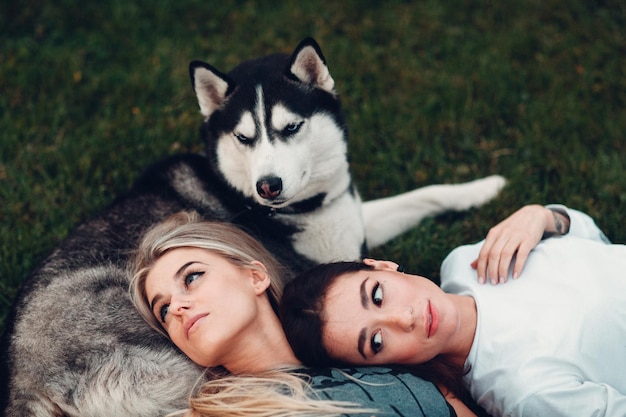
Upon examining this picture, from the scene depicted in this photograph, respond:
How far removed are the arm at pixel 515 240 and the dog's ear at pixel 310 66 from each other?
1268mm

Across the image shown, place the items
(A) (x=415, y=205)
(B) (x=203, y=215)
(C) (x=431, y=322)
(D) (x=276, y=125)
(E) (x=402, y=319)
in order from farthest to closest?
1. (A) (x=415, y=205)
2. (B) (x=203, y=215)
3. (D) (x=276, y=125)
4. (C) (x=431, y=322)
5. (E) (x=402, y=319)

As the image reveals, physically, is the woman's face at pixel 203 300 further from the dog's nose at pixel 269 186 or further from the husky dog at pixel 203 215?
the dog's nose at pixel 269 186

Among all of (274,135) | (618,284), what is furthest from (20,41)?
(618,284)

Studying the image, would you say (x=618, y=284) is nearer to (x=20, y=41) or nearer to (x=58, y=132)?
(x=58, y=132)

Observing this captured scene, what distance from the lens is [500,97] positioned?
514cm

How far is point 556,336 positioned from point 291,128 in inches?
68.1

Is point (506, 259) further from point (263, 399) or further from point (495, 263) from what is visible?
point (263, 399)

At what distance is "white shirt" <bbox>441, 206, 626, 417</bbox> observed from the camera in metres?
2.60

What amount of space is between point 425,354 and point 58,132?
3622 millimetres

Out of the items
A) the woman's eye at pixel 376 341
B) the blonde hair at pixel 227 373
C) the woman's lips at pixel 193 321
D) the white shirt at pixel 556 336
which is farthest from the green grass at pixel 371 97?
the woman's lips at pixel 193 321

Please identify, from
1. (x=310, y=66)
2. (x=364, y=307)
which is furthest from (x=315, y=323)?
(x=310, y=66)

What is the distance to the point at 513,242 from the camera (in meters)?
3.18

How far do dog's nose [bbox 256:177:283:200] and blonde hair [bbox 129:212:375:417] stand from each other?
0.32 meters

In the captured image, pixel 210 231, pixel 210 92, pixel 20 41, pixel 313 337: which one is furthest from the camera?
pixel 20 41
